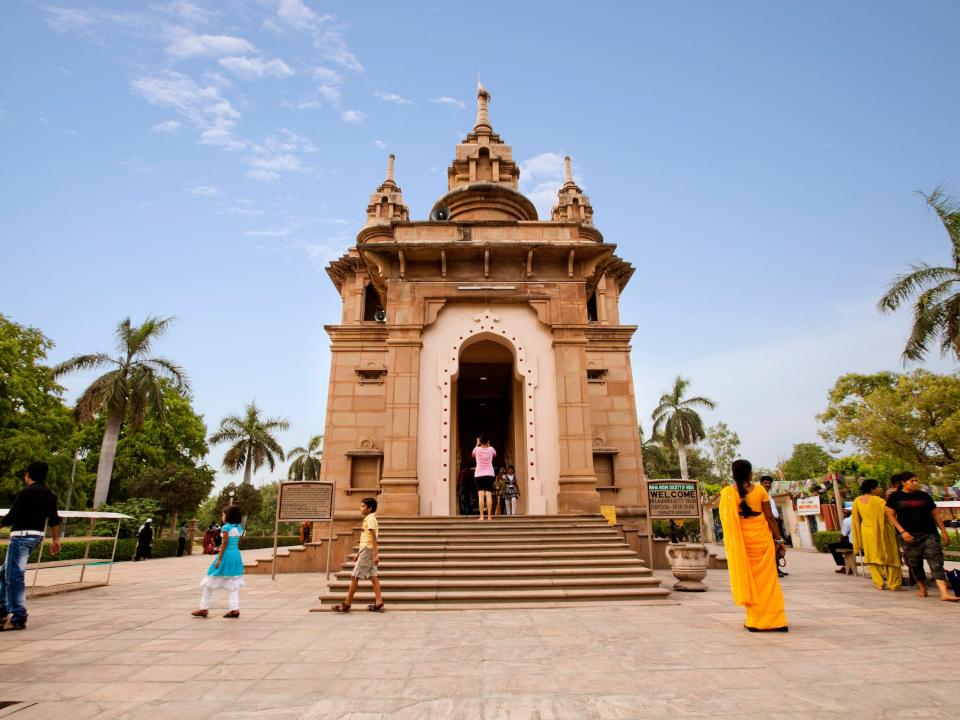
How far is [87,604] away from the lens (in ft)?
28.9

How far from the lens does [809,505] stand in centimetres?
2394

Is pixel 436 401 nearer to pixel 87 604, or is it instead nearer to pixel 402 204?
pixel 87 604

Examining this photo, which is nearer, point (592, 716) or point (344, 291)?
point (592, 716)

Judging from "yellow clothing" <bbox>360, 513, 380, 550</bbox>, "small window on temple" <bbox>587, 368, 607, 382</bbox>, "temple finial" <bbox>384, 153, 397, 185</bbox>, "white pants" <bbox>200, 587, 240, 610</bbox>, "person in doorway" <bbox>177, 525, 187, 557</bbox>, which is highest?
"temple finial" <bbox>384, 153, 397, 185</bbox>

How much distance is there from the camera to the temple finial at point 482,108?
75.6ft

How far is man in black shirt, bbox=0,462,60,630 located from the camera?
21.8ft

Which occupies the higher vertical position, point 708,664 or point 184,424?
point 184,424

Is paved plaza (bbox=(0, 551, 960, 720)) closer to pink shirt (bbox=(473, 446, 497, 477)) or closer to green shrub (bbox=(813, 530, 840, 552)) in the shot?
pink shirt (bbox=(473, 446, 497, 477))

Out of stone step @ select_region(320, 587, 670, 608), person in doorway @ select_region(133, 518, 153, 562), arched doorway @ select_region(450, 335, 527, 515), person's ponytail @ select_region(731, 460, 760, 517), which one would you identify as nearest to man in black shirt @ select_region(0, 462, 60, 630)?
stone step @ select_region(320, 587, 670, 608)

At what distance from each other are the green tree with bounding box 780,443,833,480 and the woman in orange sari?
55187mm

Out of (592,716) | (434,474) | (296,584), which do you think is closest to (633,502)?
(434,474)

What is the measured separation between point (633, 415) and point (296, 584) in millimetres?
12477

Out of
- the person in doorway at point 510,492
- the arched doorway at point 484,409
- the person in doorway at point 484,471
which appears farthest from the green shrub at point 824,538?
the person in doorway at point 484,471

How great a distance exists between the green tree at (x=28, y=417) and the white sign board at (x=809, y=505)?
128 ft
